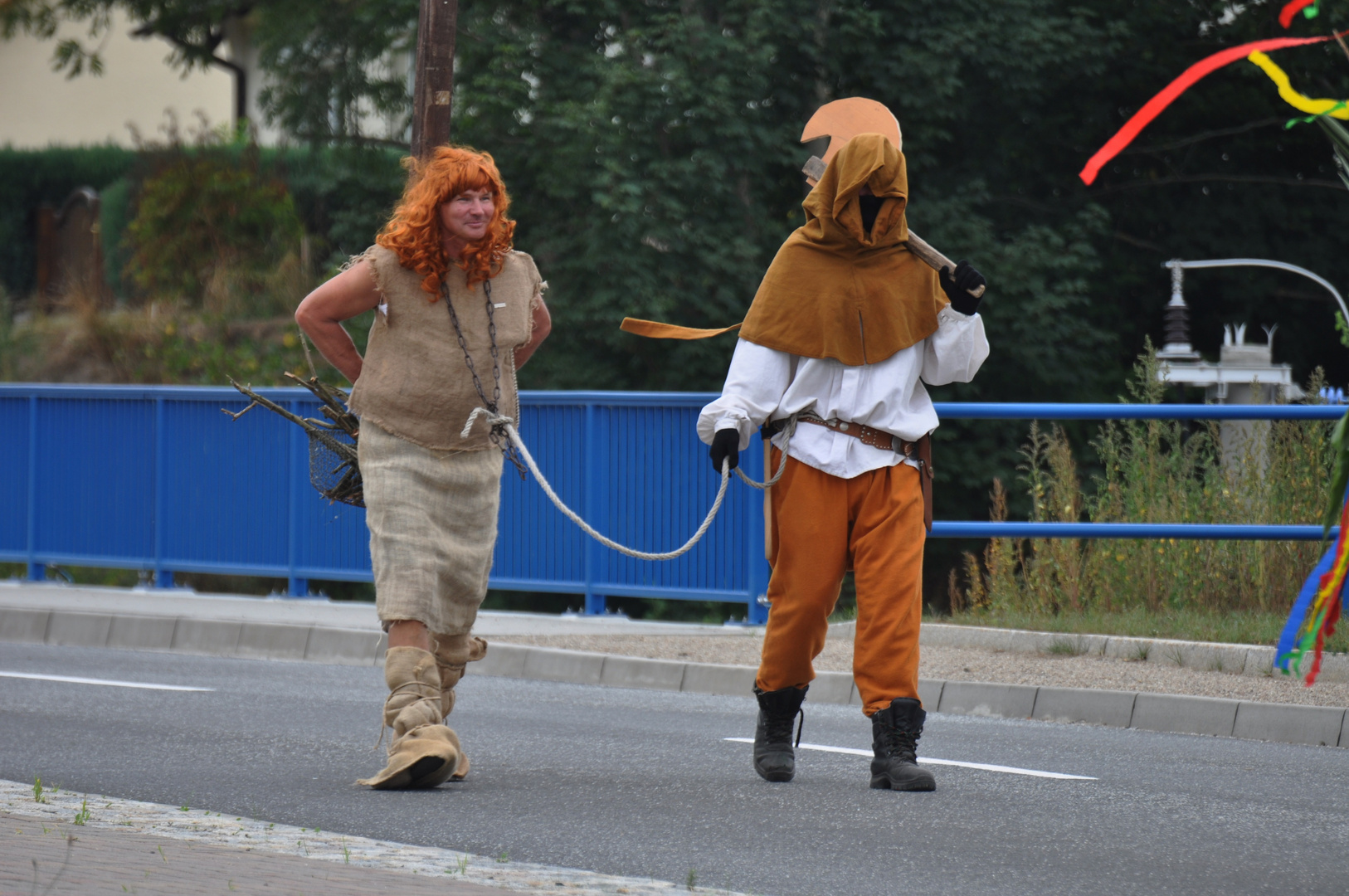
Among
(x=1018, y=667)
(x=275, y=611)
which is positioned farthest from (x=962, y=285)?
(x=275, y=611)

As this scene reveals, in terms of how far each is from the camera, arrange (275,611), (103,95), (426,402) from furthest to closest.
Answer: (103,95), (275,611), (426,402)

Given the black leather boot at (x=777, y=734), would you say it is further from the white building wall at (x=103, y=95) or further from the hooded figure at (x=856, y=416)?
the white building wall at (x=103, y=95)

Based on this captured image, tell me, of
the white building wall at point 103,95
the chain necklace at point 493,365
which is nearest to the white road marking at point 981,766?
the chain necklace at point 493,365

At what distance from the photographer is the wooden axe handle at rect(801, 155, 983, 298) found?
5707mm

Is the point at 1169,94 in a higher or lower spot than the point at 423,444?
higher

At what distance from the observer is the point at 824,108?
6.07m

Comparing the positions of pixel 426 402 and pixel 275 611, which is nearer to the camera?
pixel 426 402

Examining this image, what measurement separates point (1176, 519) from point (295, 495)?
5801 millimetres

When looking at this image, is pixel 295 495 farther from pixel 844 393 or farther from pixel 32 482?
pixel 844 393

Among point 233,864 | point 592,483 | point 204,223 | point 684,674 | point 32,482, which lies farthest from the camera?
point 204,223

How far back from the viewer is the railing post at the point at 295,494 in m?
12.4

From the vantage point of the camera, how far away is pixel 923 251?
580 centimetres

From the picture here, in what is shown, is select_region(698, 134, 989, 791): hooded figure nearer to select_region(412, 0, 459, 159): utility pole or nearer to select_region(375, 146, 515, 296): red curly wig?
select_region(375, 146, 515, 296): red curly wig

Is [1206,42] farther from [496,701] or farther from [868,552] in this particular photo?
[868,552]
